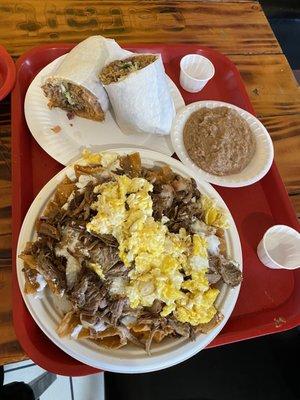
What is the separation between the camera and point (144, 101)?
142 centimetres

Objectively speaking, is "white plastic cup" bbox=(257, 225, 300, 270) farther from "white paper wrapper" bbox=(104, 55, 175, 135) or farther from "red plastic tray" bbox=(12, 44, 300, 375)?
"white paper wrapper" bbox=(104, 55, 175, 135)

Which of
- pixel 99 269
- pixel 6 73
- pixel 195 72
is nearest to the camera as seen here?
pixel 99 269

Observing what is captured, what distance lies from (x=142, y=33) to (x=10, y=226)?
110cm

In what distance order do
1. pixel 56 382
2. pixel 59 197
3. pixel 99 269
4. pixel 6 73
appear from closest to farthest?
pixel 99 269, pixel 59 197, pixel 6 73, pixel 56 382

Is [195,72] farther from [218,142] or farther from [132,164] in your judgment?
[132,164]

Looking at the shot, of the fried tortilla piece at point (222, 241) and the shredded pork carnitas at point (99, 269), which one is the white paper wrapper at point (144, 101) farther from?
the fried tortilla piece at point (222, 241)

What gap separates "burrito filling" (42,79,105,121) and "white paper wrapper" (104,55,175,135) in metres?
0.07

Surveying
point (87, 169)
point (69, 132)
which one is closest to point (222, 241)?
point (87, 169)

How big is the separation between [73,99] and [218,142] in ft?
1.89

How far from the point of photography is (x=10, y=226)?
1296 millimetres

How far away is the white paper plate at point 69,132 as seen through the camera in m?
1.42

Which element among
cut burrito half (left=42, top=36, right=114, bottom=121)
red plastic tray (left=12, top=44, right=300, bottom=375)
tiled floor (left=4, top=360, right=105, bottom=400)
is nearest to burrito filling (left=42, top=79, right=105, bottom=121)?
cut burrito half (left=42, top=36, right=114, bottom=121)

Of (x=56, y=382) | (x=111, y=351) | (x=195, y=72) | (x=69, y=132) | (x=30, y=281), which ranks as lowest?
(x=56, y=382)

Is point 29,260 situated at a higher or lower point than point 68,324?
higher
